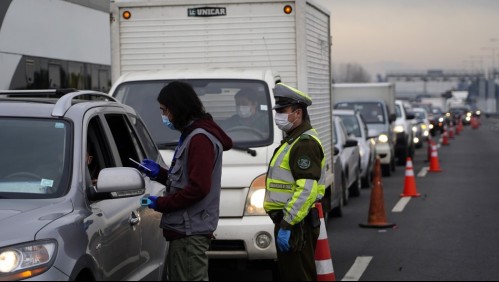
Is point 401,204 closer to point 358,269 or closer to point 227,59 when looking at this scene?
point 227,59

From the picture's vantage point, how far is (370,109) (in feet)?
92.1

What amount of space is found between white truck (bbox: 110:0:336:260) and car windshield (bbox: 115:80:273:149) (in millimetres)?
10

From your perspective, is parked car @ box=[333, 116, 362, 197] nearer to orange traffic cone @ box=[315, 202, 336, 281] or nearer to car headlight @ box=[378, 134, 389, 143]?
car headlight @ box=[378, 134, 389, 143]

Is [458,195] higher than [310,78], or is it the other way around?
[310,78]

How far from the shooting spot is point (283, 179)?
24.3 feet

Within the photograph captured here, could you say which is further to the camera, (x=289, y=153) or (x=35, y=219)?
(x=289, y=153)

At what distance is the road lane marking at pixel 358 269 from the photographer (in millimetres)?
10977

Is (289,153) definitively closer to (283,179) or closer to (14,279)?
(283,179)

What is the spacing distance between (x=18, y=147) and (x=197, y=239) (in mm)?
1188

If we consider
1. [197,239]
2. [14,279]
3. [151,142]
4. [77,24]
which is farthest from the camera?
[77,24]

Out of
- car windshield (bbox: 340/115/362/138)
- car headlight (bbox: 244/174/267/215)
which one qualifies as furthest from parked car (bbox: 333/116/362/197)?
car headlight (bbox: 244/174/267/215)

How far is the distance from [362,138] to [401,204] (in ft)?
14.7

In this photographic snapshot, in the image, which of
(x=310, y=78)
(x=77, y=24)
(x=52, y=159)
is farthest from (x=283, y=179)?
(x=77, y=24)

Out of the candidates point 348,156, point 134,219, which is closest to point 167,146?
point 134,219
